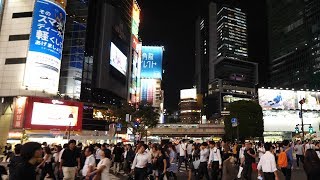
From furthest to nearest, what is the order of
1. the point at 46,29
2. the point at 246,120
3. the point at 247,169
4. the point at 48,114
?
1. the point at 246,120
2. the point at 46,29
3. the point at 48,114
4. the point at 247,169

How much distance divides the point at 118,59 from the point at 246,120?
107 ft

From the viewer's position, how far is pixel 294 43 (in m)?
144

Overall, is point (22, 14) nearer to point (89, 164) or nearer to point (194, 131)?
point (89, 164)

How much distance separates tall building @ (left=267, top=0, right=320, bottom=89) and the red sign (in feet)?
369

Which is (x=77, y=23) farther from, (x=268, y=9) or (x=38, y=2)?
(x=268, y=9)

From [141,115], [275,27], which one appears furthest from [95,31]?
[275,27]

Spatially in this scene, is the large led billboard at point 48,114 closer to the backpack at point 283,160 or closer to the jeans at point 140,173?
the jeans at point 140,173

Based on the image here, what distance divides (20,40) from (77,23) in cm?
1693

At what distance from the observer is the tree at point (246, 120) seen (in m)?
59.8

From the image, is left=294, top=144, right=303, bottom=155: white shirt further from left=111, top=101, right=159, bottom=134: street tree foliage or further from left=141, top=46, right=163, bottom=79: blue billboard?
left=141, top=46, right=163, bottom=79: blue billboard

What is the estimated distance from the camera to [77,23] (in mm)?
59969

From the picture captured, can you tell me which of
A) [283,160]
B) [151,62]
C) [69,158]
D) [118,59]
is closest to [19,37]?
[118,59]

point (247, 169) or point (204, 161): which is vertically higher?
point (204, 161)

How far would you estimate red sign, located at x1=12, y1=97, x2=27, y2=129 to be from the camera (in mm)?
Result: 40094
